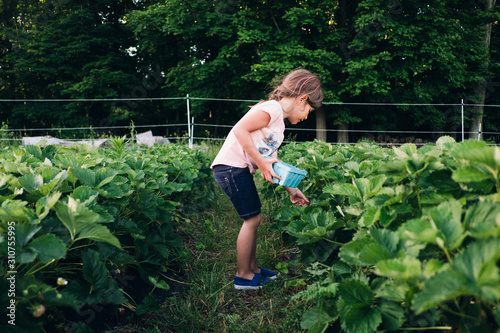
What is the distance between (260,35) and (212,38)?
12.5ft

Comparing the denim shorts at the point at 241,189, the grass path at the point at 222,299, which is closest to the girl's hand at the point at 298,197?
the denim shorts at the point at 241,189

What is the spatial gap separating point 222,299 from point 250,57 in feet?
51.9

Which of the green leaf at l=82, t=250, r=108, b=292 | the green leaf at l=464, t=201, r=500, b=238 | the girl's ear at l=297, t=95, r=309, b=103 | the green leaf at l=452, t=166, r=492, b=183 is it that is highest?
the girl's ear at l=297, t=95, r=309, b=103

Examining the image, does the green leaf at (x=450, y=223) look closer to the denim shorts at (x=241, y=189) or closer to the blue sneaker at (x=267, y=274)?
the denim shorts at (x=241, y=189)

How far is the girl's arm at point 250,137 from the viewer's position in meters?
2.19

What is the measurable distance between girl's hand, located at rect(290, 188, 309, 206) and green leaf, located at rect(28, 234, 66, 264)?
1603 mm

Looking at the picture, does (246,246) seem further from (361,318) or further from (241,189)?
(361,318)

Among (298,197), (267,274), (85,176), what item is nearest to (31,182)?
(85,176)

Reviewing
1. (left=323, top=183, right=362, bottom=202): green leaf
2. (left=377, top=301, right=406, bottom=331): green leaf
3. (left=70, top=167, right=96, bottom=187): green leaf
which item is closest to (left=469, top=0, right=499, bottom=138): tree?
(left=323, top=183, right=362, bottom=202): green leaf

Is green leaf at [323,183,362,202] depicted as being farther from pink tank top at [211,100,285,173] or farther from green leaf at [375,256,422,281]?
pink tank top at [211,100,285,173]

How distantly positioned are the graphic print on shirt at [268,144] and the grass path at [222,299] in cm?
95

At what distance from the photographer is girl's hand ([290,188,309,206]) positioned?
2.29 m

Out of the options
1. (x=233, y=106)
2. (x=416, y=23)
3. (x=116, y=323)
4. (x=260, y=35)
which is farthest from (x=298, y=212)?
(x=233, y=106)

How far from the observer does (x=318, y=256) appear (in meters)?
1.56
